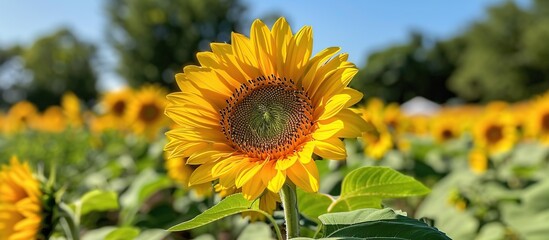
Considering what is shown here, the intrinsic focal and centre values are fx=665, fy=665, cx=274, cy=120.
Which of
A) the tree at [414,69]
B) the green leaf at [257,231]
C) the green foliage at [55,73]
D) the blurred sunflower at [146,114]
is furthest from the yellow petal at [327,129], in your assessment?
the green foliage at [55,73]

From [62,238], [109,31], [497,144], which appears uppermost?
[109,31]

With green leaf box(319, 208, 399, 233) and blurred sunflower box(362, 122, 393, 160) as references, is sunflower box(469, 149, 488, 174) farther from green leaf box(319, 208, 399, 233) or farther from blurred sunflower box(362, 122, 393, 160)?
green leaf box(319, 208, 399, 233)

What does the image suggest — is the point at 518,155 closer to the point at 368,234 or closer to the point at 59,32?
the point at 368,234

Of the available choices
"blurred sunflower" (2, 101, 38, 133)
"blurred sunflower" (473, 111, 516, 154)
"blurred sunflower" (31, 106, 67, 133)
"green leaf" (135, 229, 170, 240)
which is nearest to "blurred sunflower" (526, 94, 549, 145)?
"blurred sunflower" (473, 111, 516, 154)

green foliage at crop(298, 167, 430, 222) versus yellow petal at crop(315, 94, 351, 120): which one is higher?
yellow petal at crop(315, 94, 351, 120)

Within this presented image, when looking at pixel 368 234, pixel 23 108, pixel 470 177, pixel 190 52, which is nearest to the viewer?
pixel 368 234

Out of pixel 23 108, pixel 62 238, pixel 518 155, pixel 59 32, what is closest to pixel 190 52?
pixel 59 32

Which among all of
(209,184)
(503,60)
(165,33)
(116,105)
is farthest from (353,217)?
(503,60)
